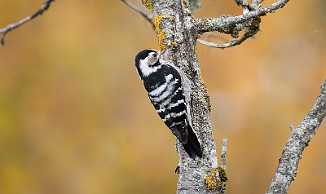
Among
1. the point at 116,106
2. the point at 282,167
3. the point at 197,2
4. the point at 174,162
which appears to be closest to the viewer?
the point at 282,167

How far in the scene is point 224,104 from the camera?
11.6 meters

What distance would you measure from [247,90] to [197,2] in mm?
5370

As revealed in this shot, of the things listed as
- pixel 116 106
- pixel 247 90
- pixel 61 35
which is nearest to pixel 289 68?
pixel 247 90

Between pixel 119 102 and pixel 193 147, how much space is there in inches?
270

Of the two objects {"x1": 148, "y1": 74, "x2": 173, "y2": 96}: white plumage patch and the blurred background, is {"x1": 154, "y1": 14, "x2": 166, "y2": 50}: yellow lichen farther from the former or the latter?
the blurred background

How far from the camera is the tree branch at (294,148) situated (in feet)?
16.4

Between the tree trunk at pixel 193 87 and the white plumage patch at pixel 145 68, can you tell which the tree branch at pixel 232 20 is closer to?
the tree trunk at pixel 193 87

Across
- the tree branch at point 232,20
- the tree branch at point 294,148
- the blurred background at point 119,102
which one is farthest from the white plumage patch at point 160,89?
the blurred background at point 119,102

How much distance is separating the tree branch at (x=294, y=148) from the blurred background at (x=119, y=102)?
6.28 m

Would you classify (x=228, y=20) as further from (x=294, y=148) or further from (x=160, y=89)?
(x=294, y=148)

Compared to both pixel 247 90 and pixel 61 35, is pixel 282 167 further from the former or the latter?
pixel 61 35

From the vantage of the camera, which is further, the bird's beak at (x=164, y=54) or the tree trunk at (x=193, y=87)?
the bird's beak at (x=164, y=54)

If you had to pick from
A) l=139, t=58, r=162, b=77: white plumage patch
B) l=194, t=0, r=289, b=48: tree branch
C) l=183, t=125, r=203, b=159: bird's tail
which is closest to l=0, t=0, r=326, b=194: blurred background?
l=139, t=58, r=162, b=77: white plumage patch

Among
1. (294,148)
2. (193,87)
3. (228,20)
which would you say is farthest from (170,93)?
(294,148)
